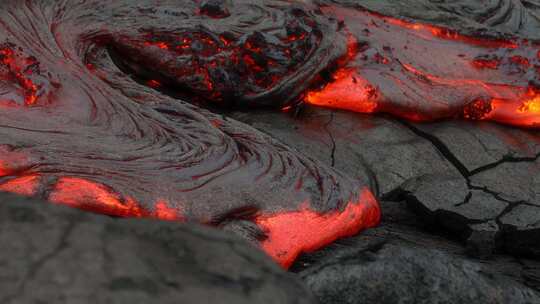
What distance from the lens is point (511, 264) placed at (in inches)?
66.9

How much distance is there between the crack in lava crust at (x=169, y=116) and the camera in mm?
1512

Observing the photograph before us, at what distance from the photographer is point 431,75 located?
105 inches

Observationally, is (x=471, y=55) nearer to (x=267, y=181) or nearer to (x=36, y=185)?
(x=267, y=181)

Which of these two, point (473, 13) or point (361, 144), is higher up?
point (473, 13)

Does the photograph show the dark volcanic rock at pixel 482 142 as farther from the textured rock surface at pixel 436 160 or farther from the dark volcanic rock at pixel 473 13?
the dark volcanic rock at pixel 473 13

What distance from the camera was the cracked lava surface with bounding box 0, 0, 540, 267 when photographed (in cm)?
154

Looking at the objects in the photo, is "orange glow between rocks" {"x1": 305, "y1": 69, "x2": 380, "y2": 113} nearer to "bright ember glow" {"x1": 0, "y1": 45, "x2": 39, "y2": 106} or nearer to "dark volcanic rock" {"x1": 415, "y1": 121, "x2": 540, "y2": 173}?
"dark volcanic rock" {"x1": 415, "y1": 121, "x2": 540, "y2": 173}

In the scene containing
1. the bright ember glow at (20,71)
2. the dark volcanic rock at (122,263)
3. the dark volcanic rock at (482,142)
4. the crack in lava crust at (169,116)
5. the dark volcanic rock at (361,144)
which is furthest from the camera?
the dark volcanic rock at (482,142)

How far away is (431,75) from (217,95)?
1.10 meters

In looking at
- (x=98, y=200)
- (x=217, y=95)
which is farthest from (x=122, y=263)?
(x=217, y=95)

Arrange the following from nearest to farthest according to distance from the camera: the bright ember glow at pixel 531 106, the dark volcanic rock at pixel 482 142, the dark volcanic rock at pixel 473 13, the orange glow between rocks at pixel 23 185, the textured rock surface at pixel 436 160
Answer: the orange glow between rocks at pixel 23 185 < the textured rock surface at pixel 436 160 < the dark volcanic rock at pixel 482 142 < the bright ember glow at pixel 531 106 < the dark volcanic rock at pixel 473 13

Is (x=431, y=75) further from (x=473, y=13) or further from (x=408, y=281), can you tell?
(x=408, y=281)

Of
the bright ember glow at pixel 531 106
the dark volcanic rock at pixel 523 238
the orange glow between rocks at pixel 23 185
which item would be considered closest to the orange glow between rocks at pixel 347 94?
the bright ember glow at pixel 531 106

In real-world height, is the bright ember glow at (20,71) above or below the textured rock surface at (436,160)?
above
